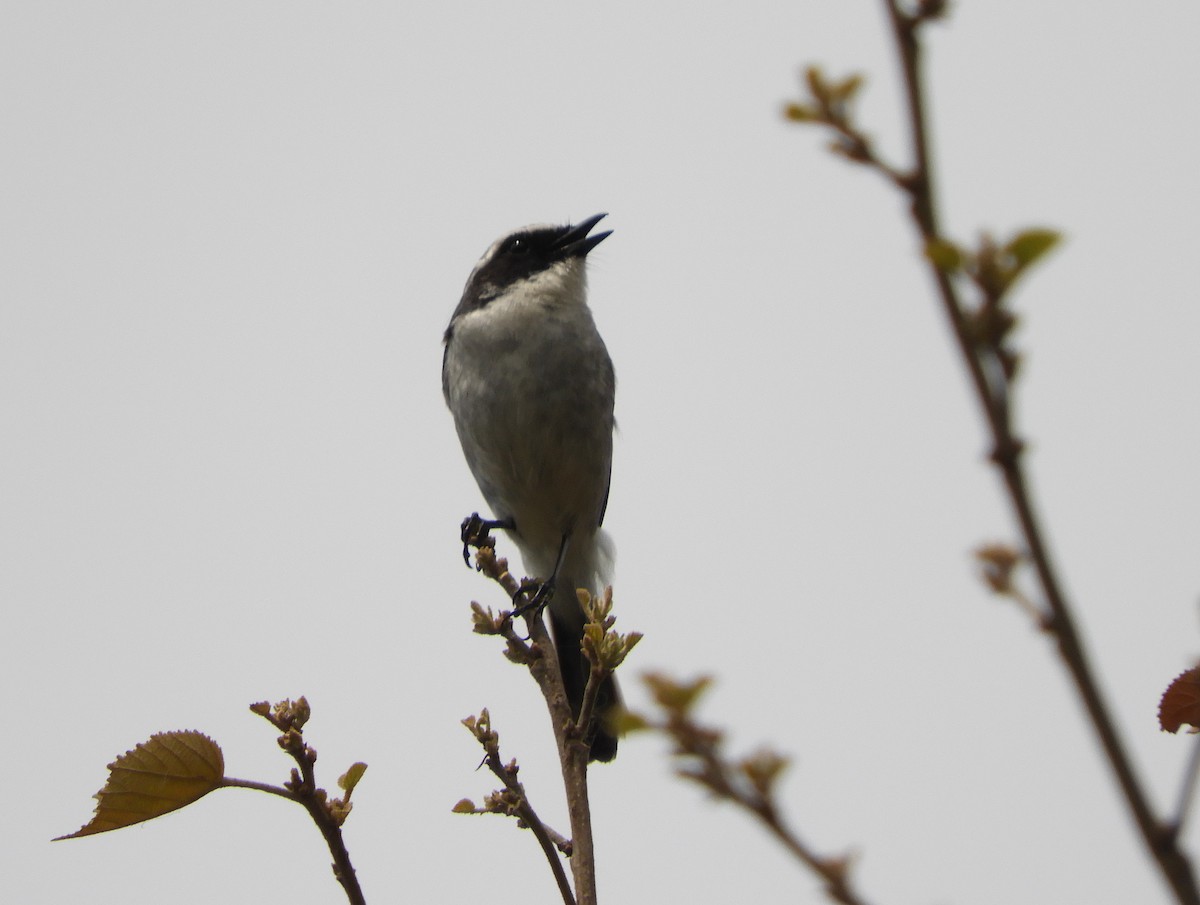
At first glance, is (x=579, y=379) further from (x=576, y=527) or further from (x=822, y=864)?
(x=822, y=864)

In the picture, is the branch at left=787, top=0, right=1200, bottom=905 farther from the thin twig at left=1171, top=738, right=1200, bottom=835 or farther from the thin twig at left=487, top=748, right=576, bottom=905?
the thin twig at left=487, top=748, right=576, bottom=905

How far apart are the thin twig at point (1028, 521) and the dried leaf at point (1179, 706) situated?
105 centimetres

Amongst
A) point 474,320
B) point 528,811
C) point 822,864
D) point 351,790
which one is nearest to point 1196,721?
point 822,864

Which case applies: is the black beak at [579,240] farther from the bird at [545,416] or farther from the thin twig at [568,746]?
the thin twig at [568,746]

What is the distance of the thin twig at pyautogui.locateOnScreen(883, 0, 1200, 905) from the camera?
0.87 m

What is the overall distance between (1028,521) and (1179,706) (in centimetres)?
115

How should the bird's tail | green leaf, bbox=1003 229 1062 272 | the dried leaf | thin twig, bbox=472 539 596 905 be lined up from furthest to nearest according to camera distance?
the bird's tail → thin twig, bbox=472 539 596 905 → the dried leaf → green leaf, bbox=1003 229 1062 272

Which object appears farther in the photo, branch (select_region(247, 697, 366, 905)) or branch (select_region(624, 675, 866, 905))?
branch (select_region(247, 697, 366, 905))

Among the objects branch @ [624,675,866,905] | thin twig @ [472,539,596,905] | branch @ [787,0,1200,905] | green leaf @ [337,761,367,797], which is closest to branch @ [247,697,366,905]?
green leaf @ [337,761,367,797]

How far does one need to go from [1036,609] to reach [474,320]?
574 cm

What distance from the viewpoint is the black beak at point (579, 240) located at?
696cm

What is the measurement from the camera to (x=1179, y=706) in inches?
73.3

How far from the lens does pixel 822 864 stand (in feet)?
3.36

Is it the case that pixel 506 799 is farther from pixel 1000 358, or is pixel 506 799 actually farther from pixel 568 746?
pixel 1000 358
